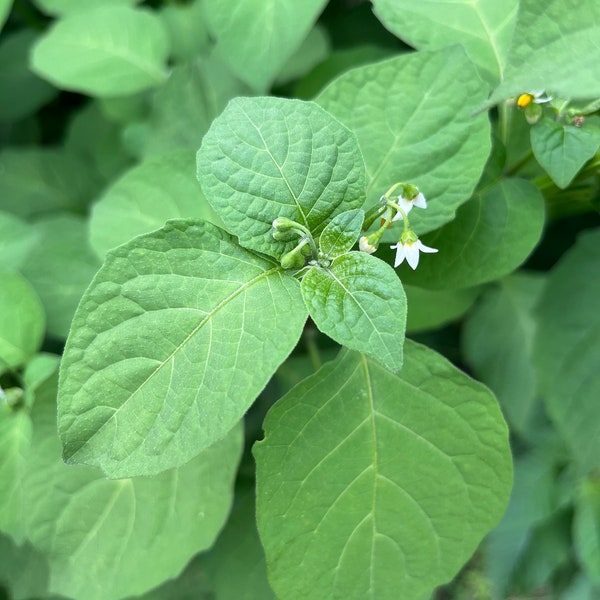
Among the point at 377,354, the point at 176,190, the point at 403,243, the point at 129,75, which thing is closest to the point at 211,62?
the point at 129,75

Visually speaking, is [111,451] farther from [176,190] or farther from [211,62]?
[211,62]

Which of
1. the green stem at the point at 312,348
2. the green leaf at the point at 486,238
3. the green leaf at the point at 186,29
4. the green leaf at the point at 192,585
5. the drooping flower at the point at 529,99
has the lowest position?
the green leaf at the point at 192,585

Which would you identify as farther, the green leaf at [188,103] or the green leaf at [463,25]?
the green leaf at [188,103]

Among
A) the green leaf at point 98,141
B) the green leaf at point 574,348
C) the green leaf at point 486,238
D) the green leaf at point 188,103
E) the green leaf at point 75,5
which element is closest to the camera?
the green leaf at point 486,238

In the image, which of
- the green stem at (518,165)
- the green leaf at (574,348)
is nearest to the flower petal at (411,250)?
the green stem at (518,165)

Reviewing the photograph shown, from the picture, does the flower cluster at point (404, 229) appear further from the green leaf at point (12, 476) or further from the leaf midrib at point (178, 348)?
the green leaf at point (12, 476)

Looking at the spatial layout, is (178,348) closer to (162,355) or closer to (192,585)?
(162,355)

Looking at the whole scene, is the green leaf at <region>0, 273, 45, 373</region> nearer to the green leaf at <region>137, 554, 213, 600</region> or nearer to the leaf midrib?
the leaf midrib
